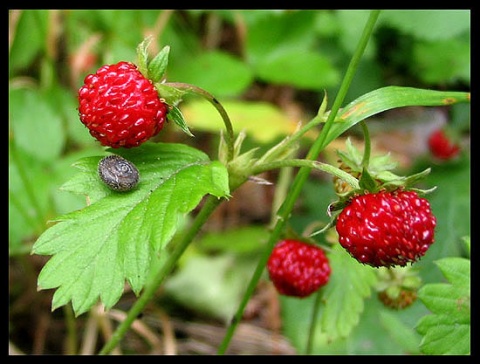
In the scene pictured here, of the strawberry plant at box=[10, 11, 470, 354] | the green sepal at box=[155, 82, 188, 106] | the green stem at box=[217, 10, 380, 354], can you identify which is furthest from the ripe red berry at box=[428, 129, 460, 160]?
the green sepal at box=[155, 82, 188, 106]

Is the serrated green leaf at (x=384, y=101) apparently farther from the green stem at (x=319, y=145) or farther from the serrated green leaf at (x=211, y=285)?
the serrated green leaf at (x=211, y=285)

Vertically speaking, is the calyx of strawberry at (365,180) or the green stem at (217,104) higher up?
the green stem at (217,104)

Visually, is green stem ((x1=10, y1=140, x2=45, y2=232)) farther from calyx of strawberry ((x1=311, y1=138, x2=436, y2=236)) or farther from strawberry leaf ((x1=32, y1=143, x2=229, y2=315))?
calyx of strawberry ((x1=311, y1=138, x2=436, y2=236))

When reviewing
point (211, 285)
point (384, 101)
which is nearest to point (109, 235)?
point (384, 101)

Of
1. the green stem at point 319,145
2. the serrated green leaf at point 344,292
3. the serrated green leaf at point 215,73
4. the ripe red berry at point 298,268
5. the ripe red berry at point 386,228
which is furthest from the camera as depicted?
the serrated green leaf at point 215,73

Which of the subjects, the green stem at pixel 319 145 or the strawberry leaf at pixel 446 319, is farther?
the strawberry leaf at pixel 446 319

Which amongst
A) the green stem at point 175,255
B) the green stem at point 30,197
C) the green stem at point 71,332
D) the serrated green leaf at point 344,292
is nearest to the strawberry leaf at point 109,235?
the green stem at point 175,255

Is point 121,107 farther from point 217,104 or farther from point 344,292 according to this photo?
point 344,292
